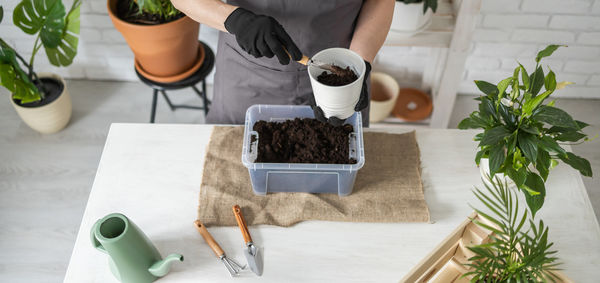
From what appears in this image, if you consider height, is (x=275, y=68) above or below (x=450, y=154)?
above

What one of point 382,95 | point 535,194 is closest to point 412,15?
point 382,95

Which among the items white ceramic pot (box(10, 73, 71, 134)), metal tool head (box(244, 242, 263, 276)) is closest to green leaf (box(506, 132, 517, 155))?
metal tool head (box(244, 242, 263, 276))

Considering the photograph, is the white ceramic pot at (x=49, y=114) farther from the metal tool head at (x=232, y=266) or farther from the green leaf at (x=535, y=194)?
the green leaf at (x=535, y=194)

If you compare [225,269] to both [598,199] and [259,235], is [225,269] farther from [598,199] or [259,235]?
[598,199]

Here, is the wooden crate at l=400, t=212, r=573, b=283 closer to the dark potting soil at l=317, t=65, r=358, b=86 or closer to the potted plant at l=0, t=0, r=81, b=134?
the dark potting soil at l=317, t=65, r=358, b=86

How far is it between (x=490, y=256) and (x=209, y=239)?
0.68 m

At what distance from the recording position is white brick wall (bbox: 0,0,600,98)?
2.26m

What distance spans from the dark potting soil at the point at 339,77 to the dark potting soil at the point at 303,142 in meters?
0.16

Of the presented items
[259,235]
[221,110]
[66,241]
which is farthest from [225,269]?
[66,241]

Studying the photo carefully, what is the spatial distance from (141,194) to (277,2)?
681 millimetres

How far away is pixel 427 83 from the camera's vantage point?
2605mm

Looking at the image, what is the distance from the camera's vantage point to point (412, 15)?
6.12 feet

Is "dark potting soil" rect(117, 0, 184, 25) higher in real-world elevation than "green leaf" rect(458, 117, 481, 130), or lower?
lower

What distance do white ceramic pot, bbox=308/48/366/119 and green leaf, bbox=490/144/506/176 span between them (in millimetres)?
369
